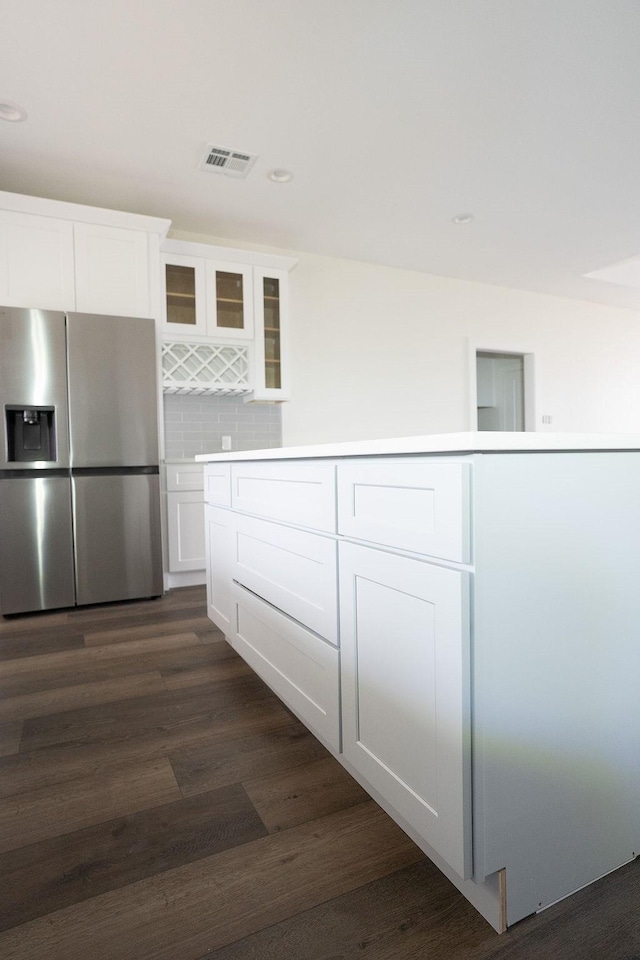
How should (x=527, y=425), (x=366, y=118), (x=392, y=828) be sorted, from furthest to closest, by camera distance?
(x=527, y=425)
(x=366, y=118)
(x=392, y=828)

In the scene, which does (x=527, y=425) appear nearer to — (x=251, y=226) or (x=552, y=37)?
(x=251, y=226)

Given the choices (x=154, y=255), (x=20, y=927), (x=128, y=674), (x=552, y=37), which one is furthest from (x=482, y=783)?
(x=154, y=255)

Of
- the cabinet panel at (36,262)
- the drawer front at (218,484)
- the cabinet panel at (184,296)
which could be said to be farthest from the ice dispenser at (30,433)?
Result: the drawer front at (218,484)

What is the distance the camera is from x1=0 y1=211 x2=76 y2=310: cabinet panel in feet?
9.84

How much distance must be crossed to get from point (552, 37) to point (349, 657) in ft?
8.35

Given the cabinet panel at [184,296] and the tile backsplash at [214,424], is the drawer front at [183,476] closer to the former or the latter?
the tile backsplash at [214,424]

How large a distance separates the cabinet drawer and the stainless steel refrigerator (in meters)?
1.45

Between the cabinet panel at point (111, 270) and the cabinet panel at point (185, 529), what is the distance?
Result: 3.89 ft

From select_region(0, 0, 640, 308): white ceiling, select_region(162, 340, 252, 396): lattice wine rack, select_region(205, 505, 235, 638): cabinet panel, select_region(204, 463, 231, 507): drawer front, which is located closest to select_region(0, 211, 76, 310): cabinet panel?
select_region(0, 0, 640, 308): white ceiling

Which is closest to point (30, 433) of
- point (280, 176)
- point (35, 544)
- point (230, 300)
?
point (35, 544)

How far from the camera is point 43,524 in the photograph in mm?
3023

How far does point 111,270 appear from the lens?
325 centimetres

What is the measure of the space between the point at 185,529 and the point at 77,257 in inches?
69.1

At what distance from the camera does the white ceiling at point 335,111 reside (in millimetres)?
2064
